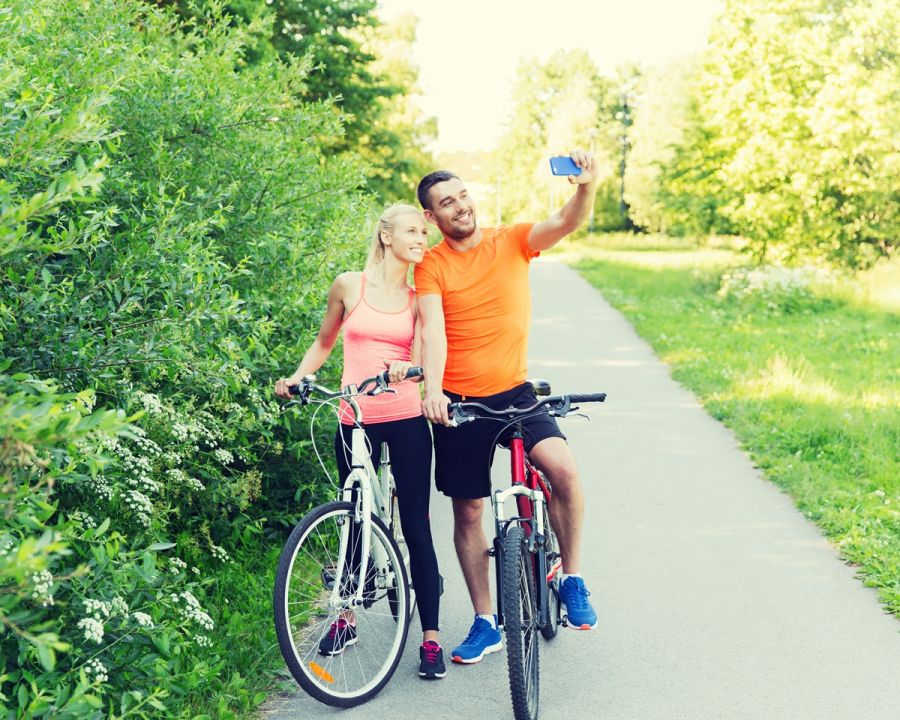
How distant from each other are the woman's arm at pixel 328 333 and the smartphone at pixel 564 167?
111 centimetres

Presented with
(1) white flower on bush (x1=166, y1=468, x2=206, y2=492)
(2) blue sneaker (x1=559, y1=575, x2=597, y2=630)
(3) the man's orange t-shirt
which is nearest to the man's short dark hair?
(3) the man's orange t-shirt

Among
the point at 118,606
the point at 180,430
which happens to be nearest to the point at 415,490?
the point at 180,430

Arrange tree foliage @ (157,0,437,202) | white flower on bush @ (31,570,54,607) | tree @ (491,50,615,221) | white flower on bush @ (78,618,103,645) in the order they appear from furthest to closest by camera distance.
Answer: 1. tree @ (491,50,615,221)
2. tree foliage @ (157,0,437,202)
3. white flower on bush @ (78,618,103,645)
4. white flower on bush @ (31,570,54,607)

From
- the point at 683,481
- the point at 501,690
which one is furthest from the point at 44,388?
the point at 683,481

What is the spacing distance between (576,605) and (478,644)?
487 mm

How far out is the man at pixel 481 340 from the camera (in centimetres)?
439

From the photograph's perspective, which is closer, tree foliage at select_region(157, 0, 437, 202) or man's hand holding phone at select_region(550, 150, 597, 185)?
man's hand holding phone at select_region(550, 150, 597, 185)

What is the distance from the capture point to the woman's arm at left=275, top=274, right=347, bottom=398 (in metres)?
4.63

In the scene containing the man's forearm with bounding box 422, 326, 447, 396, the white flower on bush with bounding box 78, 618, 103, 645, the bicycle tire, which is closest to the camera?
the white flower on bush with bounding box 78, 618, 103, 645

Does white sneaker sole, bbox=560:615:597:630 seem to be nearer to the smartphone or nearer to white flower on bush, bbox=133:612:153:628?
white flower on bush, bbox=133:612:153:628

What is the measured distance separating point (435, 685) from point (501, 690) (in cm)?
29

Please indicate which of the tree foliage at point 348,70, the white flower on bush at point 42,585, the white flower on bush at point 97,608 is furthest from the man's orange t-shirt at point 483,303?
the tree foliage at point 348,70

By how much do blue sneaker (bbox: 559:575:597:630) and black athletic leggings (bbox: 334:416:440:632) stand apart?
22.8 inches

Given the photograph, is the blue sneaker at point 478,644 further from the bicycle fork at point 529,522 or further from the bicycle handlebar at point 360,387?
the bicycle handlebar at point 360,387
